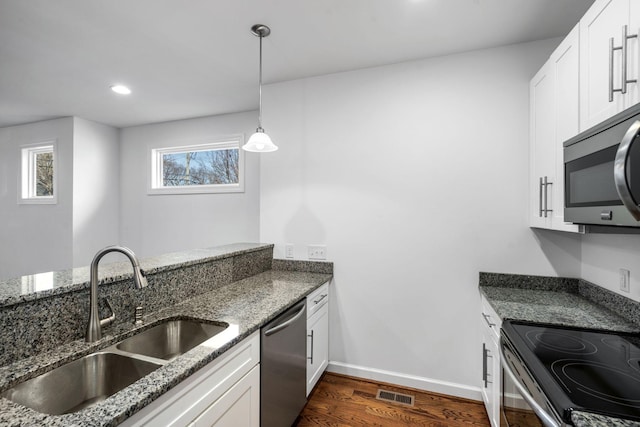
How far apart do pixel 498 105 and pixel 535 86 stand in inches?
9.2

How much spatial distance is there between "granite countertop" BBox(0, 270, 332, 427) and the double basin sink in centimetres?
3

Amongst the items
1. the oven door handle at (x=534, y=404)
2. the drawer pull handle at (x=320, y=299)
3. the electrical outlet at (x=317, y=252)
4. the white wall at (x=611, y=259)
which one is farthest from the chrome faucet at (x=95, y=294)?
the white wall at (x=611, y=259)

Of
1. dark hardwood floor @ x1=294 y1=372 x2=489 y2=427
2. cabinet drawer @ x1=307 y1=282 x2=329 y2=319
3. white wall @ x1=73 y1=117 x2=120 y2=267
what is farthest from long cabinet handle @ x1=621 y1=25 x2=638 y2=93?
white wall @ x1=73 y1=117 x2=120 y2=267

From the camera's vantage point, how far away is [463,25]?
6.30 feet

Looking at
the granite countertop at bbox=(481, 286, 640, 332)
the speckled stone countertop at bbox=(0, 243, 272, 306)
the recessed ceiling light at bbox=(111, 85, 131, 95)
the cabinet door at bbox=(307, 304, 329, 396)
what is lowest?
the cabinet door at bbox=(307, 304, 329, 396)

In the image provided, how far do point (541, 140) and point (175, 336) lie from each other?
2431 millimetres

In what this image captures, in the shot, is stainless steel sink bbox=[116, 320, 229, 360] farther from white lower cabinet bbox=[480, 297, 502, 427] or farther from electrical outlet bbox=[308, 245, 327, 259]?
white lower cabinet bbox=[480, 297, 502, 427]

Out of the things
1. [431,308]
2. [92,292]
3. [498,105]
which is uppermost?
[498,105]

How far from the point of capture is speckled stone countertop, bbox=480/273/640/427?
4.87 feet

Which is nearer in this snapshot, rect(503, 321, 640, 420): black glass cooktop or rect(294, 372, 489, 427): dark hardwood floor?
rect(503, 321, 640, 420): black glass cooktop

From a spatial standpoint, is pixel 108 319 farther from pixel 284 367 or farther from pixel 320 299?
pixel 320 299

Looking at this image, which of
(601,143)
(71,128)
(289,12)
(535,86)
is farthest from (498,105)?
(71,128)

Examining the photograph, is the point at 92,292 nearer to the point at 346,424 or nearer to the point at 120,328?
the point at 120,328

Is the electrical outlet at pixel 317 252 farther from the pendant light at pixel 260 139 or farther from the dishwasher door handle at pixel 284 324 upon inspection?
the pendant light at pixel 260 139
